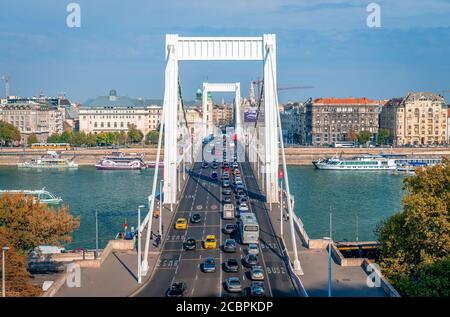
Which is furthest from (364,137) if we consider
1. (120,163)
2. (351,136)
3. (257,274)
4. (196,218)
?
(257,274)

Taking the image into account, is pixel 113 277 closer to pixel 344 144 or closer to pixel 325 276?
pixel 325 276

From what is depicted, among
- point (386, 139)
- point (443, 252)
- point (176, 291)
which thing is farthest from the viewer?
point (386, 139)

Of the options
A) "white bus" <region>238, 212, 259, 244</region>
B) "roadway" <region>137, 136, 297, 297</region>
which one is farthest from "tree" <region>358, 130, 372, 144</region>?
"white bus" <region>238, 212, 259, 244</region>

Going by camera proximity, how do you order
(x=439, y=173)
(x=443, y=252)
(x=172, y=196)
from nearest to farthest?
(x=443, y=252) → (x=439, y=173) → (x=172, y=196)

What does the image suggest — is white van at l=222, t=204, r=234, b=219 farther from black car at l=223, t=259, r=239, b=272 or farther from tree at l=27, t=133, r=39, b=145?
tree at l=27, t=133, r=39, b=145

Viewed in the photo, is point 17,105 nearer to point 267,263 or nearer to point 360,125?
point 360,125

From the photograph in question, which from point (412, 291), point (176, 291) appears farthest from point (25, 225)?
point (412, 291)

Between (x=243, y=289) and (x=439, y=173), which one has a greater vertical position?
(x=439, y=173)
